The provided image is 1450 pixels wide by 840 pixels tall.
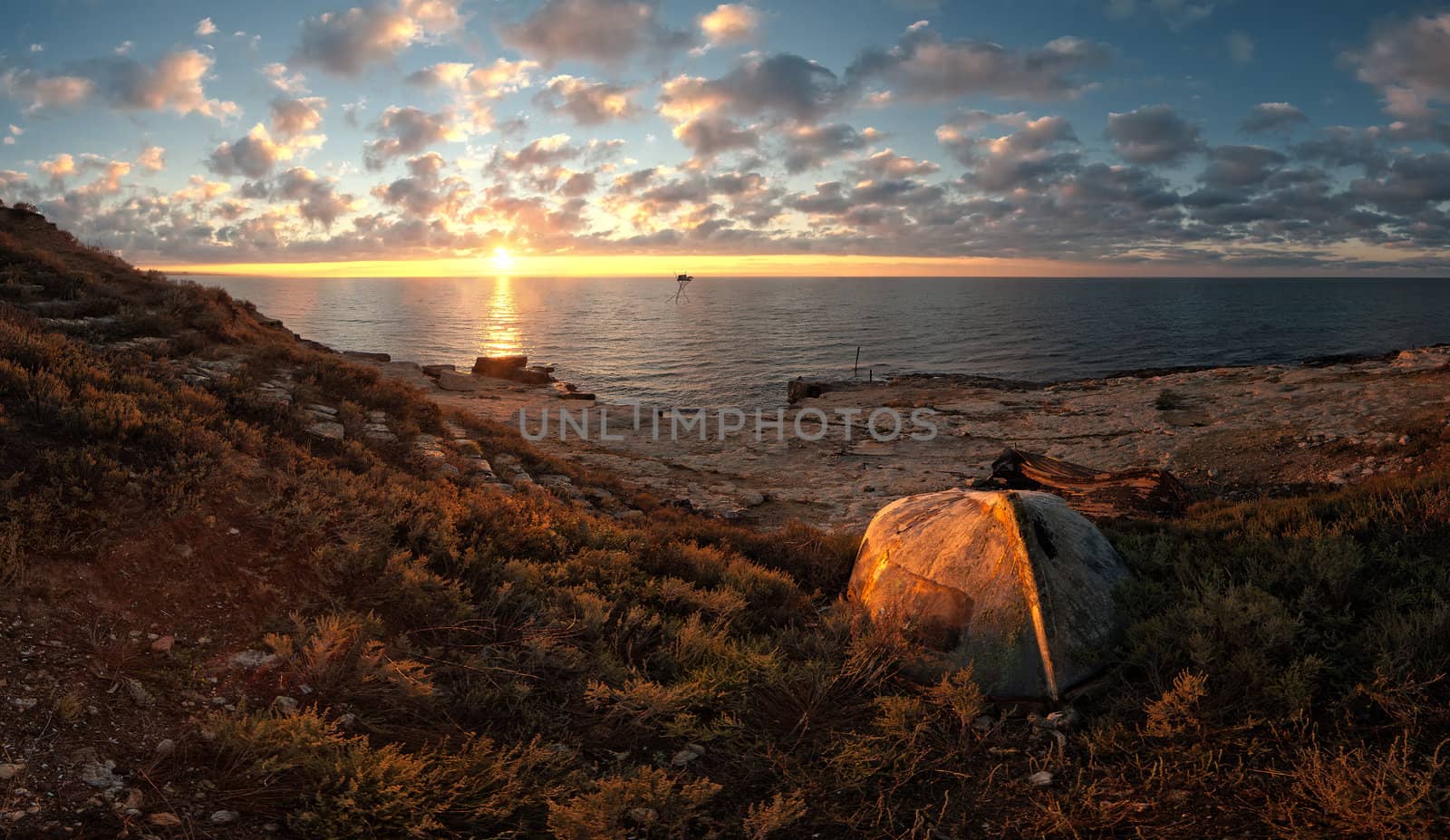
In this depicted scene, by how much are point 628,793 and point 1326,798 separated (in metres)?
4.23

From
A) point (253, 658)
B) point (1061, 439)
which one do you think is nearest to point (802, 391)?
point (1061, 439)

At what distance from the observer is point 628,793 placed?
3975 millimetres

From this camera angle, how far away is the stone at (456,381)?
41094 mm

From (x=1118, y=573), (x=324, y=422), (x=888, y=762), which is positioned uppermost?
(x=324, y=422)

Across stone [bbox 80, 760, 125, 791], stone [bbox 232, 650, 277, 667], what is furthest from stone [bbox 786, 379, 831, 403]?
stone [bbox 80, 760, 125, 791]

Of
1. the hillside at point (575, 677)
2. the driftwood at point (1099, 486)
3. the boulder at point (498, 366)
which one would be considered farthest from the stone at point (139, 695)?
the boulder at point (498, 366)

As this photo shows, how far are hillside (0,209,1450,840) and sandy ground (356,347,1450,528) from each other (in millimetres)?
9421

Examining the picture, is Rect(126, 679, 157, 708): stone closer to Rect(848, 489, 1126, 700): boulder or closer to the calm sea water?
Rect(848, 489, 1126, 700): boulder

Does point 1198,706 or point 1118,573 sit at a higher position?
point 1118,573

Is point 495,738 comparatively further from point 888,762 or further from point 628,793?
point 888,762

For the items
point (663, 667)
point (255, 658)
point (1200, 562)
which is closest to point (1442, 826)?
point (1200, 562)

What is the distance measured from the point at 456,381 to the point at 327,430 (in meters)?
34.1

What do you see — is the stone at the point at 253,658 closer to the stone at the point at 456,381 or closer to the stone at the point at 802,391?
the stone at the point at 802,391

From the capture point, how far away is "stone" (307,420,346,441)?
1003 centimetres
